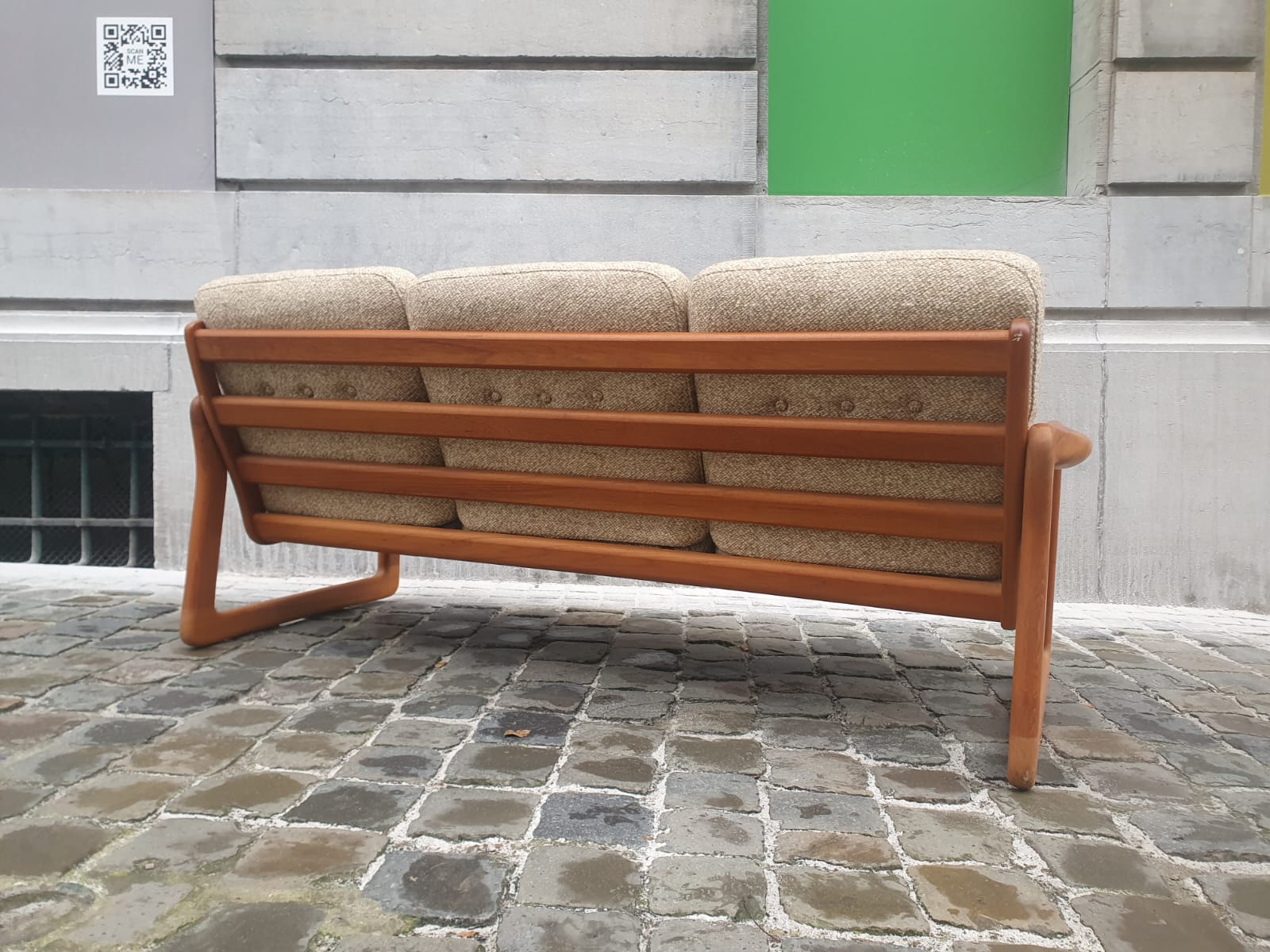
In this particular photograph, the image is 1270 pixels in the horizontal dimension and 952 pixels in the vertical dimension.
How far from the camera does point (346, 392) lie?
2936 mm

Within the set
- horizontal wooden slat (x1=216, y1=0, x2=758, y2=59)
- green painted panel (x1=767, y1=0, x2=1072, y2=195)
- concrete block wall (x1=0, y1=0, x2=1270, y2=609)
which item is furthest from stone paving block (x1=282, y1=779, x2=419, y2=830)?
green painted panel (x1=767, y1=0, x2=1072, y2=195)

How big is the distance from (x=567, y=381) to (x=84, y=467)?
3.66 m

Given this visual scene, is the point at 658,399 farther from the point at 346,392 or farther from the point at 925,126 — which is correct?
the point at 925,126

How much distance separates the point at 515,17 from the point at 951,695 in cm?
390

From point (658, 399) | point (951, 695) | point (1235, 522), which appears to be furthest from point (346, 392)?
point (1235, 522)

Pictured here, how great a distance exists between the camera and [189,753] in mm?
2182

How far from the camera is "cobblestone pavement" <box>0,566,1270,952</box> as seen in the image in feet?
4.89

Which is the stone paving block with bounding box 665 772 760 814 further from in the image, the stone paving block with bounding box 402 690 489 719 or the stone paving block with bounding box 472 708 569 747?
the stone paving block with bounding box 402 690 489 719

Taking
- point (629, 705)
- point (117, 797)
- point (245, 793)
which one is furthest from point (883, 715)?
point (117, 797)

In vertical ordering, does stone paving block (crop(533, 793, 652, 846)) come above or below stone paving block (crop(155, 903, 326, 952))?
below

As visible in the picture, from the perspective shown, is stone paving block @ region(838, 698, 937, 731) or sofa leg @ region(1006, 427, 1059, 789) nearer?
sofa leg @ region(1006, 427, 1059, 789)

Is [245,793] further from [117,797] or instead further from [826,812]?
[826,812]

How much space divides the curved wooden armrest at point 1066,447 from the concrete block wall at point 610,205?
216 centimetres

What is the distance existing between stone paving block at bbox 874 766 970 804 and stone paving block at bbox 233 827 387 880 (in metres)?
1.13
